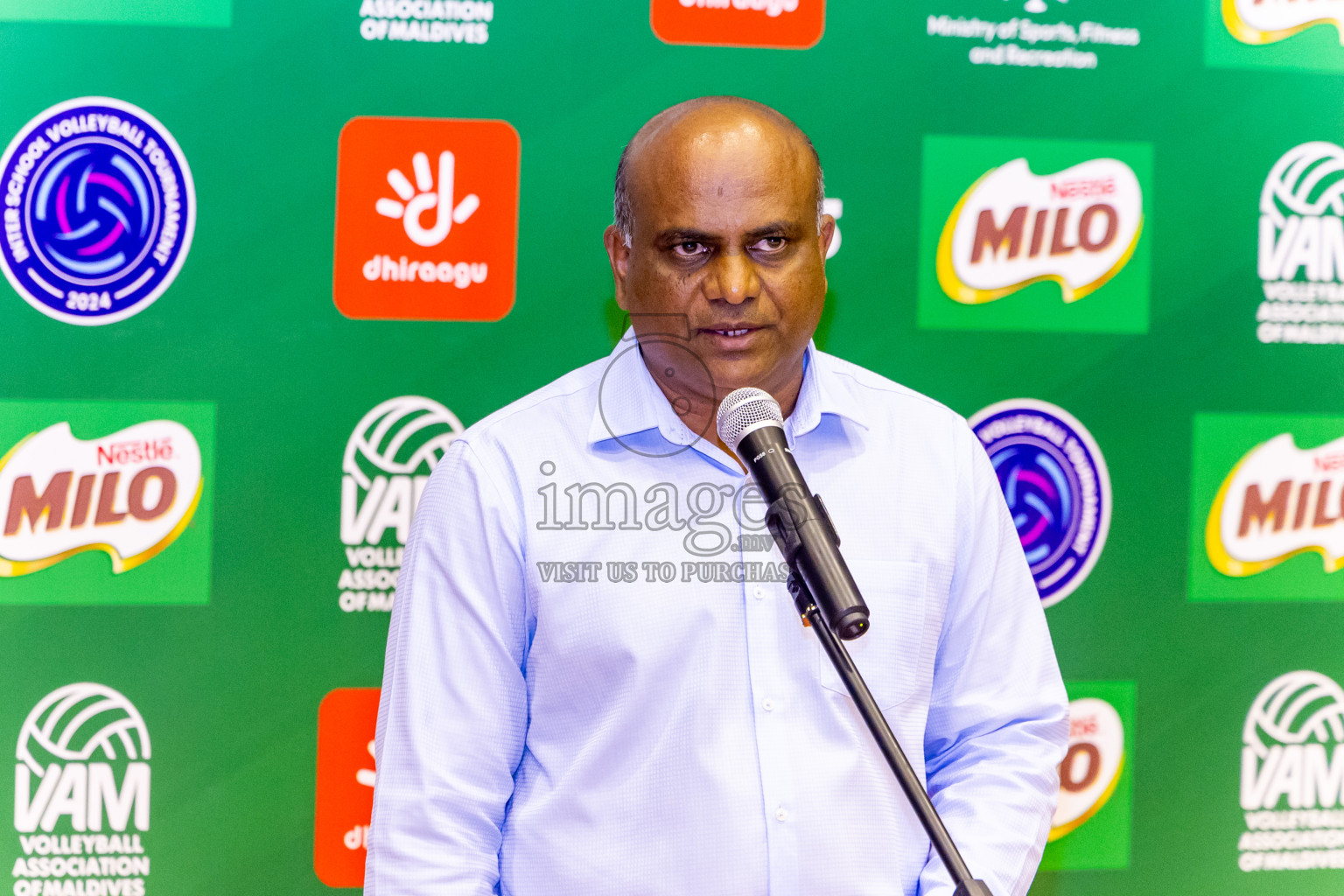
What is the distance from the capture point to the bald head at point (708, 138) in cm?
142

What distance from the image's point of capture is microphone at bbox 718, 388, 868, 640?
0.93 meters

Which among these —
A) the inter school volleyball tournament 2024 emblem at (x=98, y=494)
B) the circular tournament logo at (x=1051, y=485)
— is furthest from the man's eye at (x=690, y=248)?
the inter school volleyball tournament 2024 emblem at (x=98, y=494)

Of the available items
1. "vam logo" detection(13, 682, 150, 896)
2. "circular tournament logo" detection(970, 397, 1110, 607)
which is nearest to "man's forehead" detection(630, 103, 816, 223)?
"circular tournament logo" detection(970, 397, 1110, 607)

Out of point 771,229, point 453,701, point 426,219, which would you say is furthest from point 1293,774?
point 426,219

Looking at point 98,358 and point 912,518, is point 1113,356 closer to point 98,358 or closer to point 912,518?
point 912,518

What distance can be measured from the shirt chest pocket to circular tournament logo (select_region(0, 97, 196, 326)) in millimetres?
1303

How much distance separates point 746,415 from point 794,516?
14cm

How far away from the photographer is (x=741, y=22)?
2.05 m

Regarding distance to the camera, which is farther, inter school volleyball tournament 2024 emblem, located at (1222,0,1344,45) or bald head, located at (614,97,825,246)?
inter school volleyball tournament 2024 emblem, located at (1222,0,1344,45)

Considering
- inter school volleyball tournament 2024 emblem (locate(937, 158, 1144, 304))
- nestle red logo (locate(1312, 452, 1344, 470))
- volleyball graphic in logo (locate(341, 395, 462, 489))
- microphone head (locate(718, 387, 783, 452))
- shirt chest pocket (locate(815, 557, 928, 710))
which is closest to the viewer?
microphone head (locate(718, 387, 783, 452))

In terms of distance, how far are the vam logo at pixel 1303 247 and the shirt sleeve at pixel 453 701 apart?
1625 millimetres

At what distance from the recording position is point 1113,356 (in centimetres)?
219

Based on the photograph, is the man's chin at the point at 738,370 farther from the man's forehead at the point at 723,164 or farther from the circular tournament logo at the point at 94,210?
the circular tournament logo at the point at 94,210

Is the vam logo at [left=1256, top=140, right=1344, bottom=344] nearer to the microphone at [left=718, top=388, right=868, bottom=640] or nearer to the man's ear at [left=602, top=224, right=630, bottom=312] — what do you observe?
the man's ear at [left=602, top=224, right=630, bottom=312]
